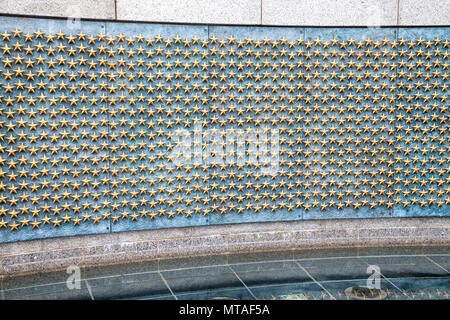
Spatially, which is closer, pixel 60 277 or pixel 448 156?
pixel 60 277

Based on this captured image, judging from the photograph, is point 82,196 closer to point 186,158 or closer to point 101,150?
point 101,150

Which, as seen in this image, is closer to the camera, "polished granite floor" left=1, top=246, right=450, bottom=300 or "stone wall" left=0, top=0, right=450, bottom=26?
"polished granite floor" left=1, top=246, right=450, bottom=300

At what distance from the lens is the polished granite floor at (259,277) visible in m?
6.61

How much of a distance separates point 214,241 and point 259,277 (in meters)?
→ 1.32

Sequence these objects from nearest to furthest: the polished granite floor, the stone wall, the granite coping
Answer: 1. the polished granite floor
2. the stone wall
3. the granite coping

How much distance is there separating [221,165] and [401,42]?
385 cm

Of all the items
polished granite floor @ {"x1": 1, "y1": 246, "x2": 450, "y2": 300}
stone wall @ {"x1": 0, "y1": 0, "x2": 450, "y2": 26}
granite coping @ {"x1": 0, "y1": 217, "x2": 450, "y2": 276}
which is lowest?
polished granite floor @ {"x1": 1, "y1": 246, "x2": 450, "y2": 300}

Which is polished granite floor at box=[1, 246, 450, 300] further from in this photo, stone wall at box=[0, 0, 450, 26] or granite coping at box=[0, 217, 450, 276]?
stone wall at box=[0, 0, 450, 26]

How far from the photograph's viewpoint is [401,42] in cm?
847

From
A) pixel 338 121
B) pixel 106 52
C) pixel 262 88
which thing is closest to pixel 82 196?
pixel 106 52

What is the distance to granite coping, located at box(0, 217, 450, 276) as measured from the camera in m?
7.45

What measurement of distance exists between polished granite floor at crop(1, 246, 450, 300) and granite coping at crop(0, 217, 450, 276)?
17 centimetres

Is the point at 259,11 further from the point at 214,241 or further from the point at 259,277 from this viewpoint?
the point at 259,277

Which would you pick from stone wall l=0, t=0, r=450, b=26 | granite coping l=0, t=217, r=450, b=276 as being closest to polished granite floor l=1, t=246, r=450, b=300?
granite coping l=0, t=217, r=450, b=276
